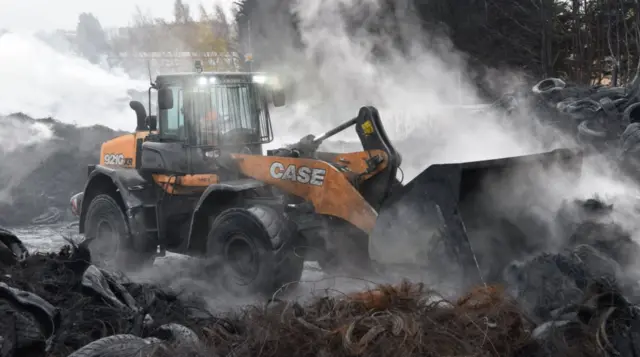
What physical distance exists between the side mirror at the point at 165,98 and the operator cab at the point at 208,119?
4.9 inches

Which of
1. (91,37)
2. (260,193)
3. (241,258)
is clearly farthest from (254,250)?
(91,37)

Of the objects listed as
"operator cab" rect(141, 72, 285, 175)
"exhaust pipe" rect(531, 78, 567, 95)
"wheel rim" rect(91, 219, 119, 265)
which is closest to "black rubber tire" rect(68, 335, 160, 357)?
"operator cab" rect(141, 72, 285, 175)

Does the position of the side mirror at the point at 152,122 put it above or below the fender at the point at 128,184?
above

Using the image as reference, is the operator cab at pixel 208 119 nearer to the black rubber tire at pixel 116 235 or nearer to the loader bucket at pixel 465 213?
the black rubber tire at pixel 116 235

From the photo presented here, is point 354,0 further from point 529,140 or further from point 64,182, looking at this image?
point 64,182

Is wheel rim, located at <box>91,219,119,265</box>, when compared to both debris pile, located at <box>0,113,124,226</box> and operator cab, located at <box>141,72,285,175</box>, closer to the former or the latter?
operator cab, located at <box>141,72,285,175</box>

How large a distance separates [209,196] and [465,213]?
3000 mm

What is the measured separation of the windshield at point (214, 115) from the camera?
8.46 m

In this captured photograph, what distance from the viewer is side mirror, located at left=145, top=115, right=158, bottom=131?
29.7 feet

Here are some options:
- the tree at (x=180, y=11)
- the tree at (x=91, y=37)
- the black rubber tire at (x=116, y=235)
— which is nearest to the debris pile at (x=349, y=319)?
the black rubber tire at (x=116, y=235)

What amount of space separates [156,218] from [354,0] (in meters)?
8.17

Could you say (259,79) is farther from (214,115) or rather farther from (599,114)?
(599,114)

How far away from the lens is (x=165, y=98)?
8.01 m

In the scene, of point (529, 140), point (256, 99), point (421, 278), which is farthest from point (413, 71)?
point (421, 278)
